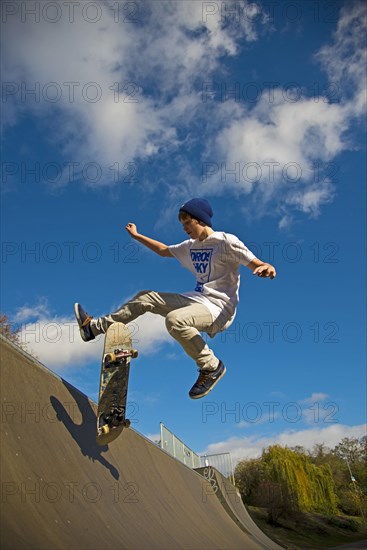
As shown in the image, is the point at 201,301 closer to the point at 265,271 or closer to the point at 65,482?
the point at 265,271

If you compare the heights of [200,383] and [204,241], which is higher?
[204,241]

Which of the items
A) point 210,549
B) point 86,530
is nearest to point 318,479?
point 210,549

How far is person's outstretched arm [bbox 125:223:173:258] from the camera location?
5.06m

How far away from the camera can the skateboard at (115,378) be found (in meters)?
4.24

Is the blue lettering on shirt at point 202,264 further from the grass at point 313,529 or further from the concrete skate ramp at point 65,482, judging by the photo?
the grass at point 313,529

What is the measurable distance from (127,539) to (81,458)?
0.79m

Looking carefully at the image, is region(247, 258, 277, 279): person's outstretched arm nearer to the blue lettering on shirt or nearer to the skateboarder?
the skateboarder

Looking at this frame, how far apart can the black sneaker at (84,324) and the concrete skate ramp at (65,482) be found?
0.48 metres

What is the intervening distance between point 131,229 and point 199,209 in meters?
0.85

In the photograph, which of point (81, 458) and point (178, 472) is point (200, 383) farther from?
point (178, 472)

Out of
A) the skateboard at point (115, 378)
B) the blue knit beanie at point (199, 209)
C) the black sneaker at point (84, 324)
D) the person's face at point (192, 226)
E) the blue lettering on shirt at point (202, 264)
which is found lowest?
the skateboard at point (115, 378)

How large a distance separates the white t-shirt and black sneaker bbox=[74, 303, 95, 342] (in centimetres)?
101

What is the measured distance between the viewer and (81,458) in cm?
395

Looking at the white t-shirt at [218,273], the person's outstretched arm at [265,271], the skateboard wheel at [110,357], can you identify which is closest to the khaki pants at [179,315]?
the white t-shirt at [218,273]
